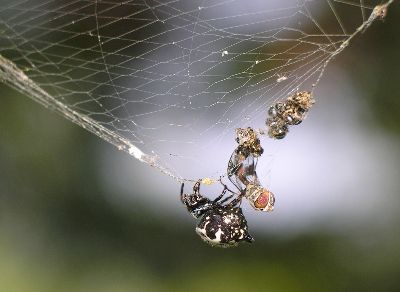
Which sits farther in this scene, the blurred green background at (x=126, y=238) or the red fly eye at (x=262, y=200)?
the blurred green background at (x=126, y=238)

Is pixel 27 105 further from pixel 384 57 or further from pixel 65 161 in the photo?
pixel 384 57

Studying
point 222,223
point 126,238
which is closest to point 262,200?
point 222,223

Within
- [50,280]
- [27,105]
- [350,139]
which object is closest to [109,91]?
[27,105]

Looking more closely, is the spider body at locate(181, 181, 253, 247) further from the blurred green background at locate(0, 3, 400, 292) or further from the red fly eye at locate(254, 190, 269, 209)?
the blurred green background at locate(0, 3, 400, 292)

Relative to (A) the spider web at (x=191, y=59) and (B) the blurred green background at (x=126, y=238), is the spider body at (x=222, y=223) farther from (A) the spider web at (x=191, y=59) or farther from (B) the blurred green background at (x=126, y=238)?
(B) the blurred green background at (x=126, y=238)

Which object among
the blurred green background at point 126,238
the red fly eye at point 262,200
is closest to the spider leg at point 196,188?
the red fly eye at point 262,200
